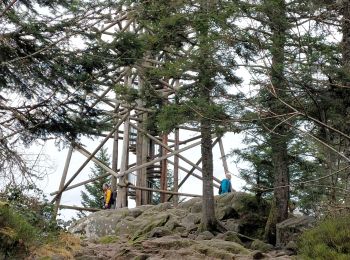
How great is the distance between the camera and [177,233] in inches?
473

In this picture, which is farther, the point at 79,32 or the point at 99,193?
the point at 99,193

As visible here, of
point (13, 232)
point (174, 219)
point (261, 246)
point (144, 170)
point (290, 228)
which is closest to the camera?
point (13, 232)

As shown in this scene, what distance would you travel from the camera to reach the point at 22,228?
23.2ft

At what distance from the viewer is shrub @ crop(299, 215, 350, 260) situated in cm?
601

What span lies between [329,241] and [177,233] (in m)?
6.18

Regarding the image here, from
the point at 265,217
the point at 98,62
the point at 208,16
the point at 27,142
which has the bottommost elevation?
the point at 265,217

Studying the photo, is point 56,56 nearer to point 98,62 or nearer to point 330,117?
point 98,62

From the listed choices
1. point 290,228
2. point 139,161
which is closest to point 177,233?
point 290,228

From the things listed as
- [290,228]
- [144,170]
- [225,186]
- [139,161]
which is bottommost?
[290,228]

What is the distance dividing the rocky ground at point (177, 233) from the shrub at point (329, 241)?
213 centimetres

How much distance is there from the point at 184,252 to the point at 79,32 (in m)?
4.33

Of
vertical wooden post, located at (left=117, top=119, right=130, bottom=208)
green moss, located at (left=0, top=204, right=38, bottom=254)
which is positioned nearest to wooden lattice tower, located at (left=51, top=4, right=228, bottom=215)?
vertical wooden post, located at (left=117, top=119, right=130, bottom=208)

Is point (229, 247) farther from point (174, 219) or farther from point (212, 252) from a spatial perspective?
point (174, 219)

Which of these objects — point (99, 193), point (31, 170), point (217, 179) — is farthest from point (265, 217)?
point (99, 193)
